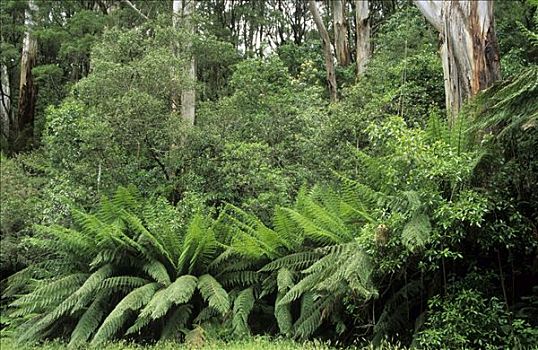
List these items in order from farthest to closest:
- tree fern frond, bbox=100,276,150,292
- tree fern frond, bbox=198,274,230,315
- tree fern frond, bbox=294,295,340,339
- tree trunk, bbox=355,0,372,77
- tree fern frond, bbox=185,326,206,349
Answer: tree trunk, bbox=355,0,372,77 < tree fern frond, bbox=100,276,150,292 < tree fern frond, bbox=198,274,230,315 < tree fern frond, bbox=185,326,206,349 < tree fern frond, bbox=294,295,340,339

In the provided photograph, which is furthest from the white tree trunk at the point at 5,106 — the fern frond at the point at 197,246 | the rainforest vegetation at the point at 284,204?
the fern frond at the point at 197,246

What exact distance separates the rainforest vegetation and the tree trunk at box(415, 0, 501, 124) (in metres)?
0.02

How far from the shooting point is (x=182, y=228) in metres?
8.36

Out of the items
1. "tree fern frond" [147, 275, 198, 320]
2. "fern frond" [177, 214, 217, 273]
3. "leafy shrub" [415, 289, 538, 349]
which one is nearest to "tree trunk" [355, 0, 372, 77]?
"fern frond" [177, 214, 217, 273]

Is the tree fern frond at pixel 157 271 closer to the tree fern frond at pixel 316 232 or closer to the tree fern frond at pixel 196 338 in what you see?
the tree fern frond at pixel 196 338

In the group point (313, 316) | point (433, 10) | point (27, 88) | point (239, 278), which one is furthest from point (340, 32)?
point (313, 316)

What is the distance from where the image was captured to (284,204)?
8688 millimetres

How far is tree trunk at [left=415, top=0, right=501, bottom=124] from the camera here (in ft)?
23.1

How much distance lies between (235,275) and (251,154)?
7.67ft

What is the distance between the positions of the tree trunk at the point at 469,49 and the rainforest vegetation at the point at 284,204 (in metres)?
0.02

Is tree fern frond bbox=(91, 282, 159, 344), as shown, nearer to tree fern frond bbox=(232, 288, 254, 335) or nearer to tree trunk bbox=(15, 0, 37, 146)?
tree fern frond bbox=(232, 288, 254, 335)

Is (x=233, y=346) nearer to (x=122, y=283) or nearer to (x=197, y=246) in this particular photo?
(x=197, y=246)

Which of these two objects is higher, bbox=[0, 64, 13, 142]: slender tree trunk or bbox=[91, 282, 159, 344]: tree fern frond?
bbox=[0, 64, 13, 142]: slender tree trunk

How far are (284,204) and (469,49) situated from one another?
3.61m
